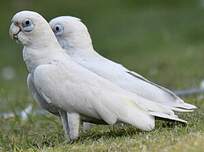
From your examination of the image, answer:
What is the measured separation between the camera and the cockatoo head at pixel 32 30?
7.11 meters

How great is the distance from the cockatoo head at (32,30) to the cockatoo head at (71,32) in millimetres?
334

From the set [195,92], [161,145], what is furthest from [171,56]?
[161,145]

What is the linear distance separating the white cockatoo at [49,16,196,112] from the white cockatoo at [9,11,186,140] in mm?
164

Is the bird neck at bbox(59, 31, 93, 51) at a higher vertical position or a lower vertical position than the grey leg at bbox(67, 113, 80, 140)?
higher

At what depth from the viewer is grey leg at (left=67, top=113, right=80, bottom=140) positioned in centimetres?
696

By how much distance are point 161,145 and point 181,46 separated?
36.9 ft

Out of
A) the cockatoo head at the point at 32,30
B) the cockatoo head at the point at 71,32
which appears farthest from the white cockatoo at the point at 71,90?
the cockatoo head at the point at 71,32

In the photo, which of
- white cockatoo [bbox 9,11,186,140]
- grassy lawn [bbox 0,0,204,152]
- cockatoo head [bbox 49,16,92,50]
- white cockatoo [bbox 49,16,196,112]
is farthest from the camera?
cockatoo head [bbox 49,16,92,50]

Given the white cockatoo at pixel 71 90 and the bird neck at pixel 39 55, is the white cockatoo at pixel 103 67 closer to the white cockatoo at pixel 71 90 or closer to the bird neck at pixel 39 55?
the white cockatoo at pixel 71 90

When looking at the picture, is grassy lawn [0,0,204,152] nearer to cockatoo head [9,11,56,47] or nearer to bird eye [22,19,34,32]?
cockatoo head [9,11,56,47]

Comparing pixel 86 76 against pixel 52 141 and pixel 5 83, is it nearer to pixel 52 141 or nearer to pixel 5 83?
pixel 52 141

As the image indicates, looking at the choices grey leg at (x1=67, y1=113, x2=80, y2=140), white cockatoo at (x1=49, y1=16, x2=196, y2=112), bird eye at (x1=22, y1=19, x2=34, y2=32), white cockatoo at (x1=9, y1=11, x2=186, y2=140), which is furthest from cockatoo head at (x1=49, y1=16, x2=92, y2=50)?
grey leg at (x1=67, y1=113, x2=80, y2=140)

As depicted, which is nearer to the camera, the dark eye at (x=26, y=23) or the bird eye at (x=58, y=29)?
the dark eye at (x=26, y=23)

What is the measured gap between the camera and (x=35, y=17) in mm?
7117
